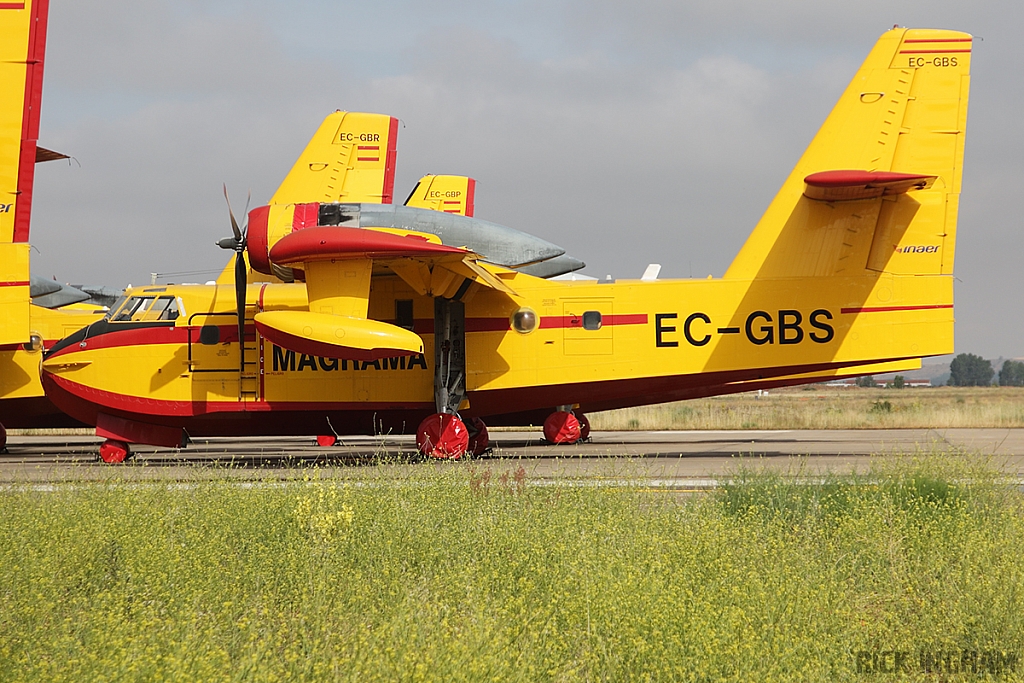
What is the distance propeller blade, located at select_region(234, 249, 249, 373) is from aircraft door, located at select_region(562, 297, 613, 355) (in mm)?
6132

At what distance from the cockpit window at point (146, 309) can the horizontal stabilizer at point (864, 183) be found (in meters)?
12.3

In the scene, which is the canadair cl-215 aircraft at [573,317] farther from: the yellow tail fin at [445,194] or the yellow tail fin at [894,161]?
the yellow tail fin at [445,194]

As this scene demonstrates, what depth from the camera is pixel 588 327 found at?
18.3m

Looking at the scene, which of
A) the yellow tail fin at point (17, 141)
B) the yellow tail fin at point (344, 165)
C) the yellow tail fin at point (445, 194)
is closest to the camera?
the yellow tail fin at point (17, 141)

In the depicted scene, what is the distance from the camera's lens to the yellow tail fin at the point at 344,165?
80.1ft

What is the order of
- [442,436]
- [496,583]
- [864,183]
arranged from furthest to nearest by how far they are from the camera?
[442,436] → [864,183] → [496,583]

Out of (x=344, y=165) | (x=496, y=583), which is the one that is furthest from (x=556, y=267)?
(x=496, y=583)

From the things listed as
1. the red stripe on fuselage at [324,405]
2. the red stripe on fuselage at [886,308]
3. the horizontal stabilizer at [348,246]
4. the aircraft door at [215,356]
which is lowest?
the red stripe on fuselage at [324,405]

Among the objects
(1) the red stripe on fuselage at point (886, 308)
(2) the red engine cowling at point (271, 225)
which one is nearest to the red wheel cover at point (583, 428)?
(1) the red stripe on fuselage at point (886, 308)

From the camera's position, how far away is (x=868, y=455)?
18.7 metres

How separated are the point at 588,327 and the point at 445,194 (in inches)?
542

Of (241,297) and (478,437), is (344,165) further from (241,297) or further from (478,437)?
(478,437)

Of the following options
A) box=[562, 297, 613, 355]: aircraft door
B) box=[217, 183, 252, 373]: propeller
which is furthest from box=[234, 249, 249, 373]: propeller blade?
box=[562, 297, 613, 355]: aircraft door

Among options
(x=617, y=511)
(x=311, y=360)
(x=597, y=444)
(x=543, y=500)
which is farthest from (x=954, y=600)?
(x=597, y=444)
